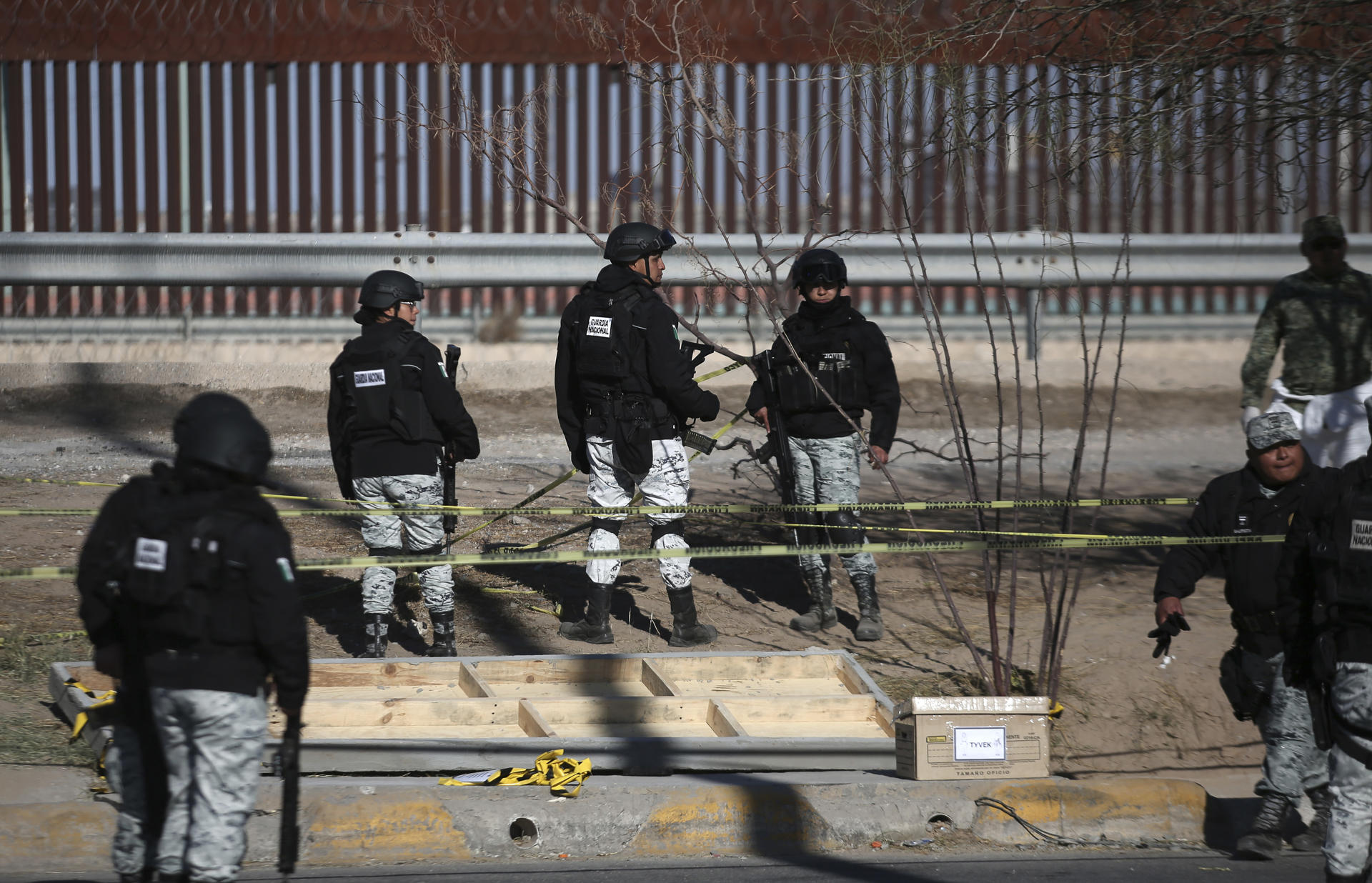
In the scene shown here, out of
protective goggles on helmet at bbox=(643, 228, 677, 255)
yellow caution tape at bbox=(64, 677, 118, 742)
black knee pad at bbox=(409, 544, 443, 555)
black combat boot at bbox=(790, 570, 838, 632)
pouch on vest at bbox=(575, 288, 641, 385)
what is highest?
protective goggles on helmet at bbox=(643, 228, 677, 255)

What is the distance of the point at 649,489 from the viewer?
7.38 m

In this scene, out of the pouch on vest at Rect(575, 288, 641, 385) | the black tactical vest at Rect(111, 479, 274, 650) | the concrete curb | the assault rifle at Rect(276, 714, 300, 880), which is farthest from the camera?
the pouch on vest at Rect(575, 288, 641, 385)

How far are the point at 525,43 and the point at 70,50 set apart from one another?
3.69m

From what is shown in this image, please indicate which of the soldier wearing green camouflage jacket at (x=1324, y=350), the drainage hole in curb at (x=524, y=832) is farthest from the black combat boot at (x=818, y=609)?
the drainage hole in curb at (x=524, y=832)

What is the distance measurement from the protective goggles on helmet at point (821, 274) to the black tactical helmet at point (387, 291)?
2.00m

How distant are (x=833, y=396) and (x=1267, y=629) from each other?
2.68 metres

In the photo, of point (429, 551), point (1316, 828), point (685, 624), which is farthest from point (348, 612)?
point (1316, 828)

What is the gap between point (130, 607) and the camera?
4141 mm

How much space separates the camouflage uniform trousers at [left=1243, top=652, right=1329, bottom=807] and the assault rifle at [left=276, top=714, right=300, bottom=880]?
355 centimetres

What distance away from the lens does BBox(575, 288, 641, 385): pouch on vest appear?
720cm

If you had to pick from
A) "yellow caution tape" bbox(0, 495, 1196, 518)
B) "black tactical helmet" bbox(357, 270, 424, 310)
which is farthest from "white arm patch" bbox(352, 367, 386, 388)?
"yellow caution tape" bbox(0, 495, 1196, 518)

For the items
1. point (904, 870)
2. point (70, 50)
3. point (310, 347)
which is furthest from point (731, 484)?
point (70, 50)

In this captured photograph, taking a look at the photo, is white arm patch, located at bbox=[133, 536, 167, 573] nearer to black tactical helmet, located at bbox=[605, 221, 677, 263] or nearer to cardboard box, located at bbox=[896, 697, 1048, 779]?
cardboard box, located at bbox=[896, 697, 1048, 779]

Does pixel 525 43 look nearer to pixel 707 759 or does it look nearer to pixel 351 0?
pixel 351 0
